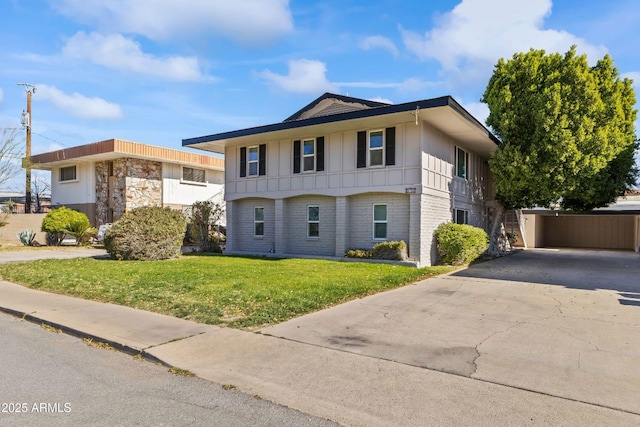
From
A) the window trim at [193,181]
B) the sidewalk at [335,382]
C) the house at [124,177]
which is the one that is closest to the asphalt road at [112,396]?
the sidewalk at [335,382]

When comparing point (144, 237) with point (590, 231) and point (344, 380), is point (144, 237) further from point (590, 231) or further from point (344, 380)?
point (590, 231)

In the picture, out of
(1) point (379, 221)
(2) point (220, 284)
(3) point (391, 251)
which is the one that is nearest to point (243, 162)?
(1) point (379, 221)

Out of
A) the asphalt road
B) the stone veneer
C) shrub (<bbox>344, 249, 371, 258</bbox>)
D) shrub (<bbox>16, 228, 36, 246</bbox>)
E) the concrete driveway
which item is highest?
the stone veneer

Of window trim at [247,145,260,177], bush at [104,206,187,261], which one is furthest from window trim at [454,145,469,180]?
bush at [104,206,187,261]

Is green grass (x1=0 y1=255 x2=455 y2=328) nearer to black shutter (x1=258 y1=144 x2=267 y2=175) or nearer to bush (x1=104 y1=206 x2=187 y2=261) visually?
bush (x1=104 y1=206 x2=187 y2=261)

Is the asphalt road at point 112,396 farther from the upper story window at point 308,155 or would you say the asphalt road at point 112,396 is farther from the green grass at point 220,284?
the upper story window at point 308,155

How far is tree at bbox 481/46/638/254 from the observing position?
16.5 metres

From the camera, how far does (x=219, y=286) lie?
32.8 feet

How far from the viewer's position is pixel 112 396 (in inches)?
171

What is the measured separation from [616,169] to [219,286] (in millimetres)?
19232

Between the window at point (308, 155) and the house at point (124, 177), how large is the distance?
41.9 ft

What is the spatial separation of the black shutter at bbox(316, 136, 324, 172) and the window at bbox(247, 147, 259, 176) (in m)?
3.42

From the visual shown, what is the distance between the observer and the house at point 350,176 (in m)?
15.6

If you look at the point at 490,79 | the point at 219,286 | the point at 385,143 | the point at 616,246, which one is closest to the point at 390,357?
the point at 219,286
